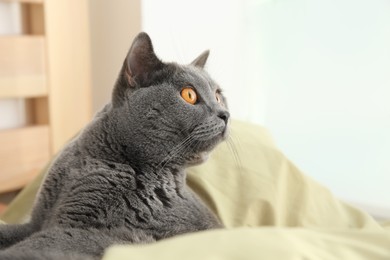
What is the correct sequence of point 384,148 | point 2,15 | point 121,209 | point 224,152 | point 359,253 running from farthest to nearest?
point 384,148 < point 2,15 < point 224,152 < point 121,209 < point 359,253

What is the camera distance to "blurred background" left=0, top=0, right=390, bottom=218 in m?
1.77

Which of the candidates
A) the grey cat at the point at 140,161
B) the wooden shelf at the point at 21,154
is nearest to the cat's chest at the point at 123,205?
the grey cat at the point at 140,161

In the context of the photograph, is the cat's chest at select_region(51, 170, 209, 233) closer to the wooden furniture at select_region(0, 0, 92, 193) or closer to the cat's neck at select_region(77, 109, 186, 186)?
the cat's neck at select_region(77, 109, 186, 186)

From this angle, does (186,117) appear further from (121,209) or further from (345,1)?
(345,1)

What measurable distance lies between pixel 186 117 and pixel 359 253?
0.37 m

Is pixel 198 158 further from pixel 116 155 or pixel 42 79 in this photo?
pixel 42 79

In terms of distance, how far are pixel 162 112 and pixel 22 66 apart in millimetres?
927

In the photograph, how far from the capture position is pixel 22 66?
1713 mm

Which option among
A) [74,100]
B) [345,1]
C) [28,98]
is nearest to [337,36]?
[345,1]

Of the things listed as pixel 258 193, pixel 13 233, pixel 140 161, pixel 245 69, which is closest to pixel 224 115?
pixel 140 161

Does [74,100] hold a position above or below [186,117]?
below

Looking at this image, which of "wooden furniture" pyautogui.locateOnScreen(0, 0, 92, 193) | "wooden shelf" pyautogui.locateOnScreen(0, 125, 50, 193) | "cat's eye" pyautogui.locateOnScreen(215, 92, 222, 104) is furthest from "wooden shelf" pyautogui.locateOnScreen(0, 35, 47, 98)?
"cat's eye" pyautogui.locateOnScreen(215, 92, 222, 104)

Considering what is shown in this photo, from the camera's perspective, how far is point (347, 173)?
1.93 m

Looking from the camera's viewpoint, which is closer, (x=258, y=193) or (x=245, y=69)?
(x=258, y=193)
